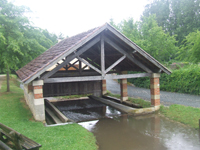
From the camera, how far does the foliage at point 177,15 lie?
1383 inches

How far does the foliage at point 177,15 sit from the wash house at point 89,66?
1025 inches

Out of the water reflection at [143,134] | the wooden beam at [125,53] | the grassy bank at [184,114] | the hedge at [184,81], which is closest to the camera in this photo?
the water reflection at [143,134]

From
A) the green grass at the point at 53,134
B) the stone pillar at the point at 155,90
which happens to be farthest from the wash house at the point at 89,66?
the green grass at the point at 53,134

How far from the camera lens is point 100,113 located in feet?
35.6

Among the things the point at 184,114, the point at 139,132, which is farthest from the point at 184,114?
the point at 139,132

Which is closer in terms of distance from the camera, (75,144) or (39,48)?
(75,144)

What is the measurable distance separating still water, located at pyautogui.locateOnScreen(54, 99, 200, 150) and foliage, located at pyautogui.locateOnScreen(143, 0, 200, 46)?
28.8 m

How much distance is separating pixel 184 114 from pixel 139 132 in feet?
10.7

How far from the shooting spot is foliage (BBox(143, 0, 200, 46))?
3512cm

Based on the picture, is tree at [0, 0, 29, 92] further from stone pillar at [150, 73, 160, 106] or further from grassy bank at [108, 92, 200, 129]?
grassy bank at [108, 92, 200, 129]

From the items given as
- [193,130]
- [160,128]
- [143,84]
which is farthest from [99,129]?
[143,84]

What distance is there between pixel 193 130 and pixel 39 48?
12279mm

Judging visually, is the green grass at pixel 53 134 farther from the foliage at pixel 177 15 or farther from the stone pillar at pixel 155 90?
the foliage at pixel 177 15

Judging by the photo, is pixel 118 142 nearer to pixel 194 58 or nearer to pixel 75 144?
pixel 75 144
